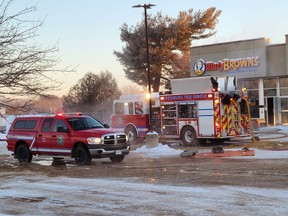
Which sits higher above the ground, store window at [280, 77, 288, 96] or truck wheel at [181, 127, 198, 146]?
store window at [280, 77, 288, 96]

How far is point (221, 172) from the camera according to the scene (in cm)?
1306

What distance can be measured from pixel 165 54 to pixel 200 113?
24.1m

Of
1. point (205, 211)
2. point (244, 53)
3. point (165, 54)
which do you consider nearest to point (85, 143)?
point (205, 211)

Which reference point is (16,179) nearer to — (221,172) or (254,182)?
(221,172)

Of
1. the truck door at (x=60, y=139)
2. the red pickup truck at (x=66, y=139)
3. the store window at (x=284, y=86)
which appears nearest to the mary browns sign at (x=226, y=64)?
the store window at (x=284, y=86)

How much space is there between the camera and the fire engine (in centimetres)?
2183

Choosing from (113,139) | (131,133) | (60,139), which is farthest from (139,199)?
(131,133)

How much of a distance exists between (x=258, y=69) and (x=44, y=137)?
20579mm

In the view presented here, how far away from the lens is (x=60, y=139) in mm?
17188

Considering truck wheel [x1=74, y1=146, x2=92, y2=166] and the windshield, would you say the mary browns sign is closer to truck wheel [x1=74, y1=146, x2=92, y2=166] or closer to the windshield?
the windshield

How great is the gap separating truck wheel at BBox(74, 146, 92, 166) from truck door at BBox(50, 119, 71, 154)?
0.43 m

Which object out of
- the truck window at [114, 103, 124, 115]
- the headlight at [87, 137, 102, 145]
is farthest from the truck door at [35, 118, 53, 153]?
the truck window at [114, 103, 124, 115]

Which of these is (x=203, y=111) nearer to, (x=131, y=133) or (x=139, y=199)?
(x=131, y=133)

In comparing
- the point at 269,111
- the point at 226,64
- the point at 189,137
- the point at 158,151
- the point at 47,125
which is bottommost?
the point at 158,151
